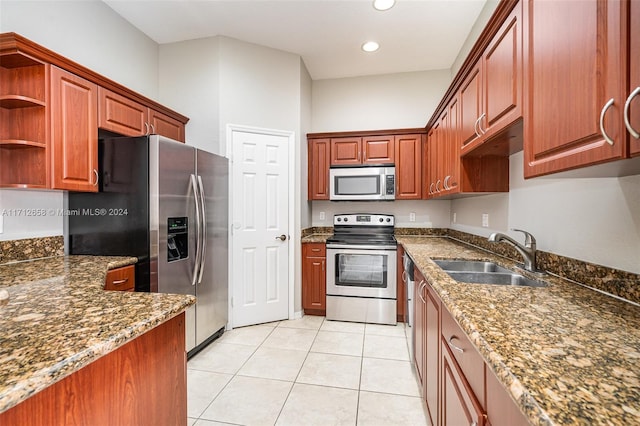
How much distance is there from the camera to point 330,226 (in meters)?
3.94

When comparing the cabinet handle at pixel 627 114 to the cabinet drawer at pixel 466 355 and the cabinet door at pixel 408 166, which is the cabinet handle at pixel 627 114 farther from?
the cabinet door at pixel 408 166

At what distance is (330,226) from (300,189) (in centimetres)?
82

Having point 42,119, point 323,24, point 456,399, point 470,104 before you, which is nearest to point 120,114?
point 42,119

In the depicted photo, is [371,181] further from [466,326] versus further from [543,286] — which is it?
[466,326]

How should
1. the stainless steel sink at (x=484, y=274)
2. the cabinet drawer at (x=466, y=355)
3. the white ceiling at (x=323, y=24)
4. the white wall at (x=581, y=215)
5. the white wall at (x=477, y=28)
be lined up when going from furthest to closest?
the white ceiling at (x=323, y=24) < the white wall at (x=477, y=28) < the stainless steel sink at (x=484, y=274) < the white wall at (x=581, y=215) < the cabinet drawer at (x=466, y=355)

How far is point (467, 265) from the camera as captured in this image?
2.00m

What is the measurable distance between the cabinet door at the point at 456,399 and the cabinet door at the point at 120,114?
262 cm

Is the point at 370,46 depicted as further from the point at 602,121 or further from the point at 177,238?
the point at 602,121

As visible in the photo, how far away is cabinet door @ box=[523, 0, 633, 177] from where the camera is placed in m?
0.74

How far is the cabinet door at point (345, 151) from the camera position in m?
3.58

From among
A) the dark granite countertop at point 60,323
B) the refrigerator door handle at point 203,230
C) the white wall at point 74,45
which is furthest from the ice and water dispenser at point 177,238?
the white wall at point 74,45

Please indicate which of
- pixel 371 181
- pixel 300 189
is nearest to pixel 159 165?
pixel 300 189

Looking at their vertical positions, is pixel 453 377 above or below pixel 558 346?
below

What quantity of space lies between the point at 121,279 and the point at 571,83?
2.42 m
